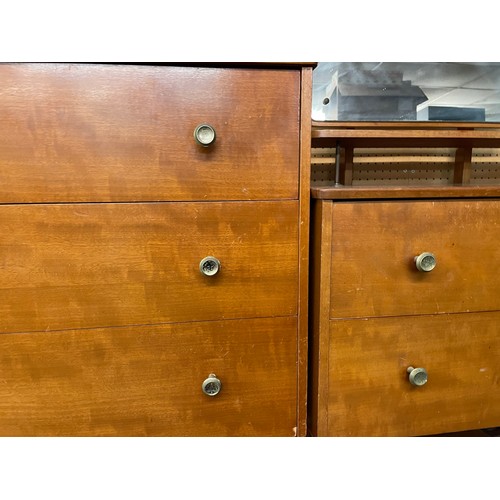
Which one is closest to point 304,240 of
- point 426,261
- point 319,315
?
point 319,315

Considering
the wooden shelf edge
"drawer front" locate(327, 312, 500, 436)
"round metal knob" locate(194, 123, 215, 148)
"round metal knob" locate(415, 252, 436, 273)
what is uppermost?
"round metal knob" locate(194, 123, 215, 148)

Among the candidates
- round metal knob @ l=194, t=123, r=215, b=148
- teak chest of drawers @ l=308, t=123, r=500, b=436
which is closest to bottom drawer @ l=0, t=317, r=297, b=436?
teak chest of drawers @ l=308, t=123, r=500, b=436

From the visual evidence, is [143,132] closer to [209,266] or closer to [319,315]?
[209,266]

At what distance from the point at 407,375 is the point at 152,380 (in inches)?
23.6

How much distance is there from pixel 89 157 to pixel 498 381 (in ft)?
3.56

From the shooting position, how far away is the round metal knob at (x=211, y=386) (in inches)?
32.4

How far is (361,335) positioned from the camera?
0.85 m

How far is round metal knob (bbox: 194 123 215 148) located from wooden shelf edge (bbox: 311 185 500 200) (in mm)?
251

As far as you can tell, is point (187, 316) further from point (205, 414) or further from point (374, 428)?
point (374, 428)

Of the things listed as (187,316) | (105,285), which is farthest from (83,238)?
(187,316)

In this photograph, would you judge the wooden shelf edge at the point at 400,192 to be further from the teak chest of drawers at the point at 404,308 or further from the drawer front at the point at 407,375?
the drawer front at the point at 407,375

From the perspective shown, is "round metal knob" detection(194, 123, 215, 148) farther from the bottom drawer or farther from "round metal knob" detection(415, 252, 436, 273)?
"round metal knob" detection(415, 252, 436, 273)

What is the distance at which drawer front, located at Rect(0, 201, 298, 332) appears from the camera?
2.47ft

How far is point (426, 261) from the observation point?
31.9 inches
